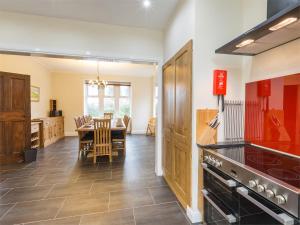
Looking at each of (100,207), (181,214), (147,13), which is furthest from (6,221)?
(147,13)

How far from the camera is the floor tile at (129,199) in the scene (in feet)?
7.43

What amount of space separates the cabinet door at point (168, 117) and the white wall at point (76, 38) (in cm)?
53

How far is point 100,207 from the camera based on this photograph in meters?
2.21

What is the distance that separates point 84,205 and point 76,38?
2450mm

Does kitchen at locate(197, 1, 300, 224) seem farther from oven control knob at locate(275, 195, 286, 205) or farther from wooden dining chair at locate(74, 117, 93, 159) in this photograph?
wooden dining chair at locate(74, 117, 93, 159)

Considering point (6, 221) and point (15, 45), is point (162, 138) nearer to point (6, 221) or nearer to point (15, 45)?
point (6, 221)

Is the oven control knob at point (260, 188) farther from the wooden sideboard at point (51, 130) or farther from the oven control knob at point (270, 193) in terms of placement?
the wooden sideboard at point (51, 130)

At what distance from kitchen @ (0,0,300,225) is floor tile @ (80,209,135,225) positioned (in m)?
0.02

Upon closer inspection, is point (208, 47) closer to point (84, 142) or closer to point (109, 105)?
point (84, 142)

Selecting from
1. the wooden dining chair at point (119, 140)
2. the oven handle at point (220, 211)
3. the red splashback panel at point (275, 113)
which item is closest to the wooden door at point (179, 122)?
the oven handle at point (220, 211)

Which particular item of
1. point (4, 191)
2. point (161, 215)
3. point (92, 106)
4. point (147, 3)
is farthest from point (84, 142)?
point (92, 106)

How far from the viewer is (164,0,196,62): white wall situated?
1.95m

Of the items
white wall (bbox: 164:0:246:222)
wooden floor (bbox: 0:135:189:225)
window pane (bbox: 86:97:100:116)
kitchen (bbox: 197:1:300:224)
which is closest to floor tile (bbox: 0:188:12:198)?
wooden floor (bbox: 0:135:189:225)

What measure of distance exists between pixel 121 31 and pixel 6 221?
298 centimetres
